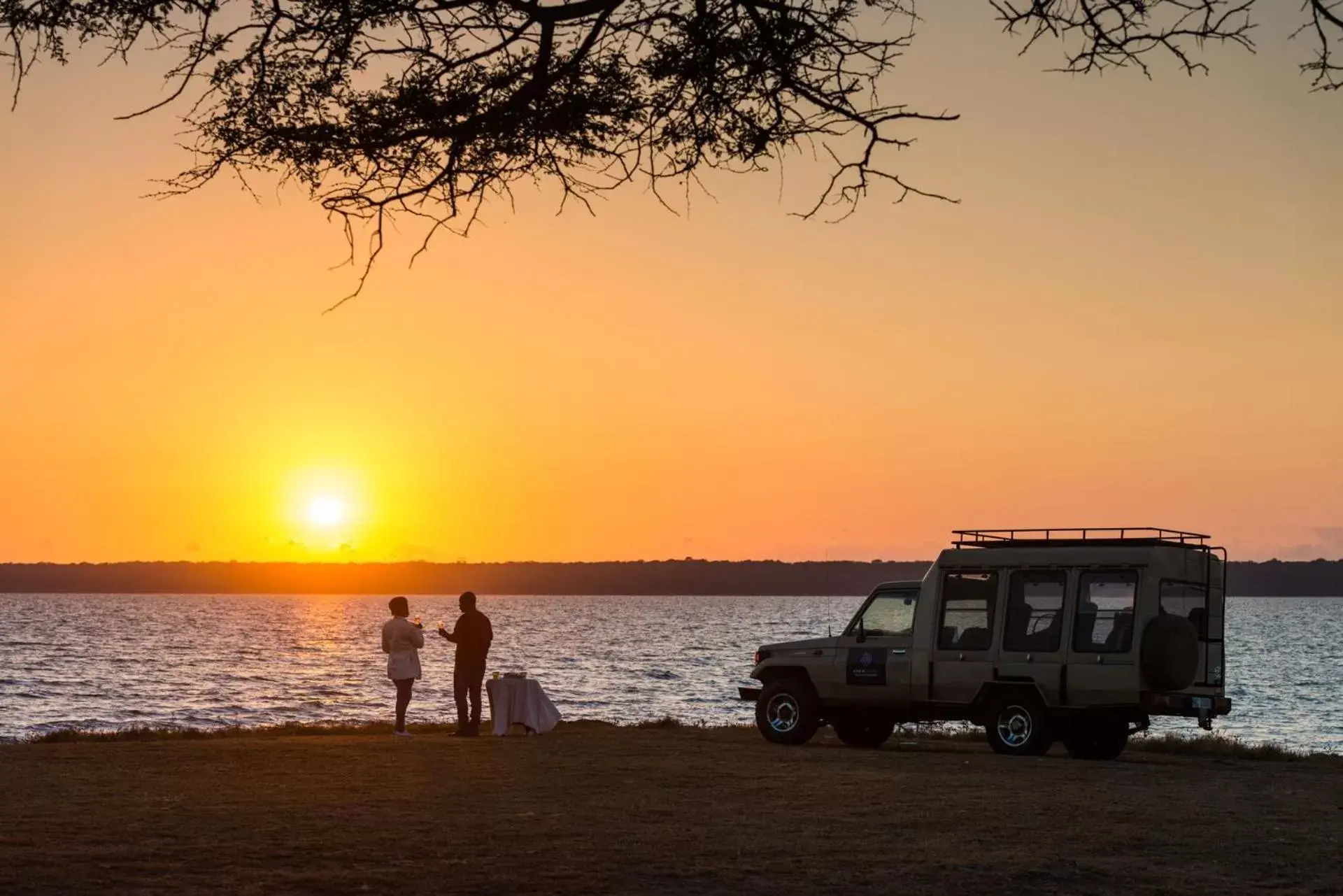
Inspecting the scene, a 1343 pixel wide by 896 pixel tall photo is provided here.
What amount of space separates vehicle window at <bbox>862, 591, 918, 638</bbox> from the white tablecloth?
4299 millimetres

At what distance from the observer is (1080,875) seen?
34.7ft

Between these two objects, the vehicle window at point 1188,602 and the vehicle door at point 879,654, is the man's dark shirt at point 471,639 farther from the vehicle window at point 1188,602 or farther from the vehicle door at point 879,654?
the vehicle window at point 1188,602

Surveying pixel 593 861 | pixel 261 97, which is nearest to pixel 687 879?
pixel 593 861

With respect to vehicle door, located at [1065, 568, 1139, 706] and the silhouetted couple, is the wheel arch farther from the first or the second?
the silhouetted couple

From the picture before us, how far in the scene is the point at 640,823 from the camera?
12797 millimetres

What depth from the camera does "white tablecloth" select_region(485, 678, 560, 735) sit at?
2294 centimetres

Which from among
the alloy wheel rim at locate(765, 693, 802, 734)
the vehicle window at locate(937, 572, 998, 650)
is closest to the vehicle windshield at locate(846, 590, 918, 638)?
the vehicle window at locate(937, 572, 998, 650)

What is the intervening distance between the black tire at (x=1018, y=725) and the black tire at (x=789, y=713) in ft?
7.65

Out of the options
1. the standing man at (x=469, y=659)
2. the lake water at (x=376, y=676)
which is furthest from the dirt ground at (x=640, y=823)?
the lake water at (x=376, y=676)

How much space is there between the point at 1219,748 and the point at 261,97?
58.6 feet

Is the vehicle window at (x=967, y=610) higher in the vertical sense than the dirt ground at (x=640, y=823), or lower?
higher

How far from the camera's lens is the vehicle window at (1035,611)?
2117 centimetres

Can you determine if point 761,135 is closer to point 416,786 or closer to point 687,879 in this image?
point 687,879

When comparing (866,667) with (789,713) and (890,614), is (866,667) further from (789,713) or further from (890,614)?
(789,713)
